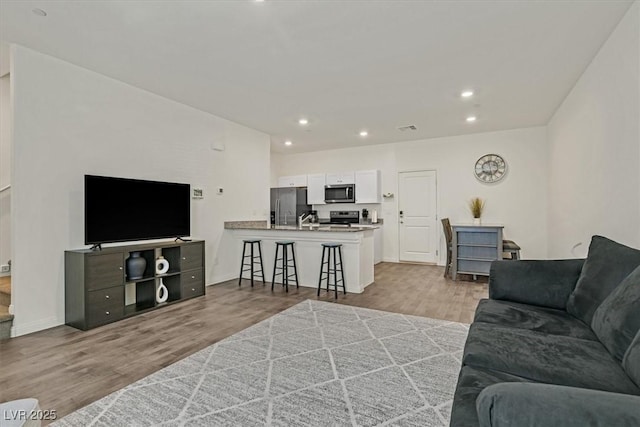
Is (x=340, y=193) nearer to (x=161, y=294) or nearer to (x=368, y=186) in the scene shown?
(x=368, y=186)

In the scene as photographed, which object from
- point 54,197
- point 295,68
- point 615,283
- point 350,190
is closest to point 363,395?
point 615,283

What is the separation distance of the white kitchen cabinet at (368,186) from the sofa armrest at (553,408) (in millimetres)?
6465

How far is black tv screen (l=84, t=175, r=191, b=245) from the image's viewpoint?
3.35 m

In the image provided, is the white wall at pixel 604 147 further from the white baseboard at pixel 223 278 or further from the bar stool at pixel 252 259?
the white baseboard at pixel 223 278

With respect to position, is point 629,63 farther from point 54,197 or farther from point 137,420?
point 54,197

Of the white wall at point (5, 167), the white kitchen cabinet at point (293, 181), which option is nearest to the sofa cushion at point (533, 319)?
the white wall at point (5, 167)

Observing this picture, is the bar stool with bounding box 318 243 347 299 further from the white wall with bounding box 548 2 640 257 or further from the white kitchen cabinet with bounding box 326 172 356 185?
the white kitchen cabinet with bounding box 326 172 356 185

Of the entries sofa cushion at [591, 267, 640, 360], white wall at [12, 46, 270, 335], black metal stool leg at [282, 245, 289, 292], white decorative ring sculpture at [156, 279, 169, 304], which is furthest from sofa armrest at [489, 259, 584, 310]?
white wall at [12, 46, 270, 335]

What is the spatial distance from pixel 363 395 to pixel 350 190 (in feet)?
18.9

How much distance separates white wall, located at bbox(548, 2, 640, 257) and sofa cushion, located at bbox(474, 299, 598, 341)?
1050 millimetres

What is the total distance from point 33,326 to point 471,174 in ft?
23.4

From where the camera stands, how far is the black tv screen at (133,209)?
3350 mm

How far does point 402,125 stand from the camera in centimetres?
583

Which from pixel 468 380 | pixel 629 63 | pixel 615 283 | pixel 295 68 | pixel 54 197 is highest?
pixel 295 68
